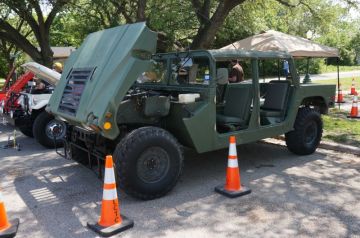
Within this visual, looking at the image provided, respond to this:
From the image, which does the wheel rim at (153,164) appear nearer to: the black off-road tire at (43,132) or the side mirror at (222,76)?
the side mirror at (222,76)

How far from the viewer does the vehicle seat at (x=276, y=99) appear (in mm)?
6664

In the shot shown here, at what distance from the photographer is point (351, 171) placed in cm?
618

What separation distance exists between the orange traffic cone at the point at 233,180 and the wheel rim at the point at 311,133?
2.35 meters

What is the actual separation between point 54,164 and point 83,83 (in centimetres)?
224

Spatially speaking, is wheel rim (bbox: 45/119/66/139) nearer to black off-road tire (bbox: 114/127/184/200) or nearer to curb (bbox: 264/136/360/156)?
black off-road tire (bbox: 114/127/184/200)

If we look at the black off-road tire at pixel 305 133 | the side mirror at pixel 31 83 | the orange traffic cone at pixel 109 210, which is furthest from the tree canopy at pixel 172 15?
the orange traffic cone at pixel 109 210

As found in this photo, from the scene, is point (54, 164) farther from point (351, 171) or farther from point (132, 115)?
point (351, 171)

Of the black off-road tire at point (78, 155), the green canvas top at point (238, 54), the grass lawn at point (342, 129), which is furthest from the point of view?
the grass lawn at point (342, 129)

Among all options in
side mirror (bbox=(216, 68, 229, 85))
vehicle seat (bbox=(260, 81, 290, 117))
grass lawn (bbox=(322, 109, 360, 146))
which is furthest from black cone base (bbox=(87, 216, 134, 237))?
grass lawn (bbox=(322, 109, 360, 146))

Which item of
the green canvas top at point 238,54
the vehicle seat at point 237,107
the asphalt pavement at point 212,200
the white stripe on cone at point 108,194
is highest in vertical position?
the green canvas top at point 238,54

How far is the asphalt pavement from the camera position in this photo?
423 centimetres

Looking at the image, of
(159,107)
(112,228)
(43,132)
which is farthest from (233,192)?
(43,132)

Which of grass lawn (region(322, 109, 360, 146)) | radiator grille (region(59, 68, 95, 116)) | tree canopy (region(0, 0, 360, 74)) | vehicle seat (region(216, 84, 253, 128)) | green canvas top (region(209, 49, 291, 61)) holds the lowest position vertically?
grass lawn (region(322, 109, 360, 146))

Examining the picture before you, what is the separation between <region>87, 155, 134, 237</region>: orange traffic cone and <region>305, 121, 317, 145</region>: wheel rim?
4.00 m
